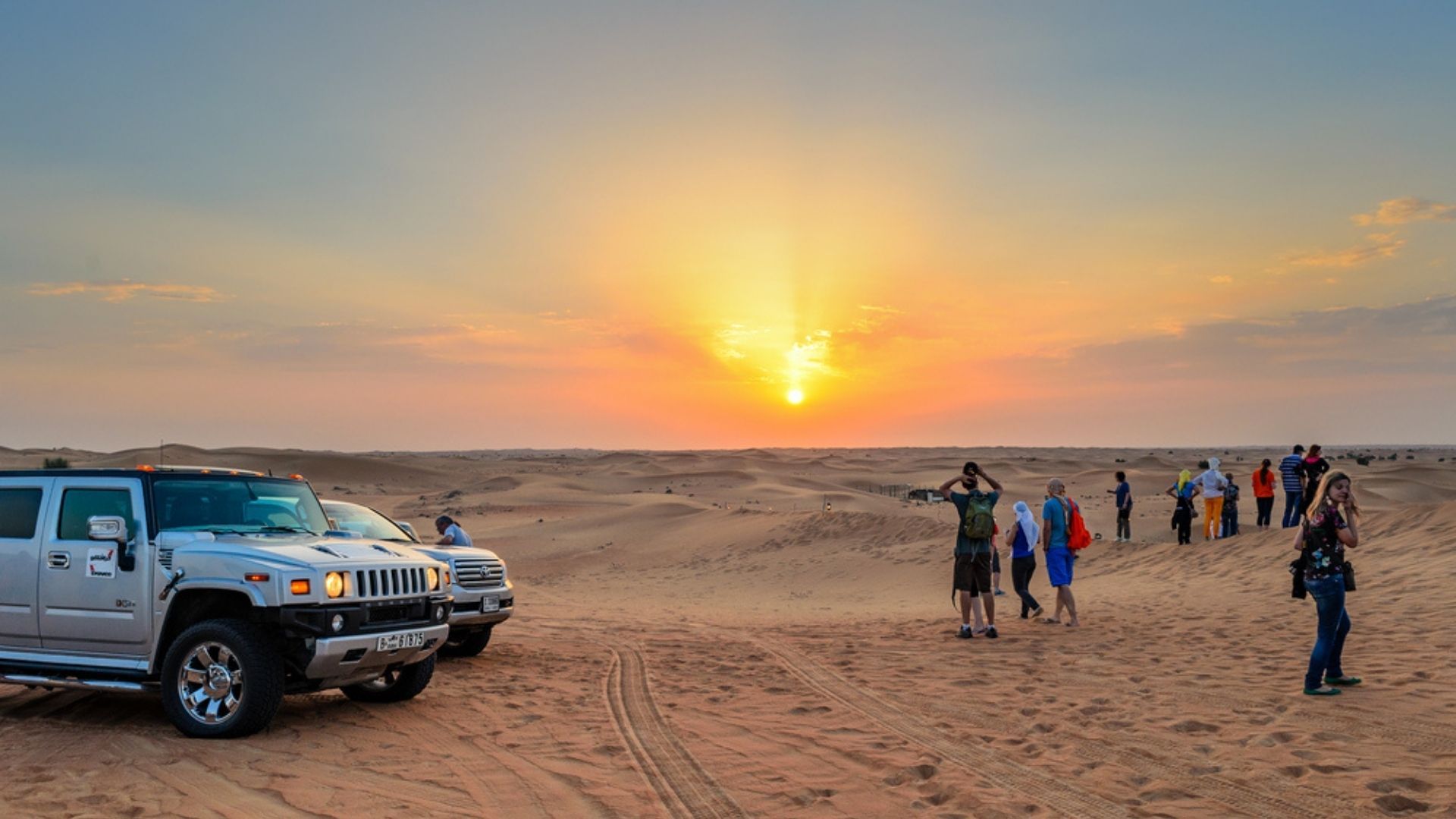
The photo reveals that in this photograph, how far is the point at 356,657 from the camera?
7496 millimetres

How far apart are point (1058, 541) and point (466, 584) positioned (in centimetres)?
770

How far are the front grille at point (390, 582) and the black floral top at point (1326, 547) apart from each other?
7.56 m

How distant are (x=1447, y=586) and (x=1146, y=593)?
457cm

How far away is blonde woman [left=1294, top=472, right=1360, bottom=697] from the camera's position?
8438mm

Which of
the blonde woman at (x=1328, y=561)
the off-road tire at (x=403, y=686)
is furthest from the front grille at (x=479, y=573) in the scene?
the blonde woman at (x=1328, y=561)

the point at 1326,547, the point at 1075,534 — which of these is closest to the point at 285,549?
the point at 1326,547

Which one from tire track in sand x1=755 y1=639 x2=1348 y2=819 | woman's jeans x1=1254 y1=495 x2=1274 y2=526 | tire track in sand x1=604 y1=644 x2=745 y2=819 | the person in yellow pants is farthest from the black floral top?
woman's jeans x1=1254 y1=495 x2=1274 y2=526

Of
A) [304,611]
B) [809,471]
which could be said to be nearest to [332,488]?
[809,471]

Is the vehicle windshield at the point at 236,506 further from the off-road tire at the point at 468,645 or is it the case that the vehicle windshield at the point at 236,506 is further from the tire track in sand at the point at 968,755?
the tire track in sand at the point at 968,755

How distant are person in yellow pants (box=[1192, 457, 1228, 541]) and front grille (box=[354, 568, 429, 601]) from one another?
1931cm

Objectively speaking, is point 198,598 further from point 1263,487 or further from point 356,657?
point 1263,487

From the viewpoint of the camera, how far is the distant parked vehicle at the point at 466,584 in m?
11.2

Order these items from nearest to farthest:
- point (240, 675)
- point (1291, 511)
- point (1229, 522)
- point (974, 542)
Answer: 1. point (240, 675)
2. point (974, 542)
3. point (1291, 511)
4. point (1229, 522)

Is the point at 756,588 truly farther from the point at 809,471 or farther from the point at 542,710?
the point at 809,471
